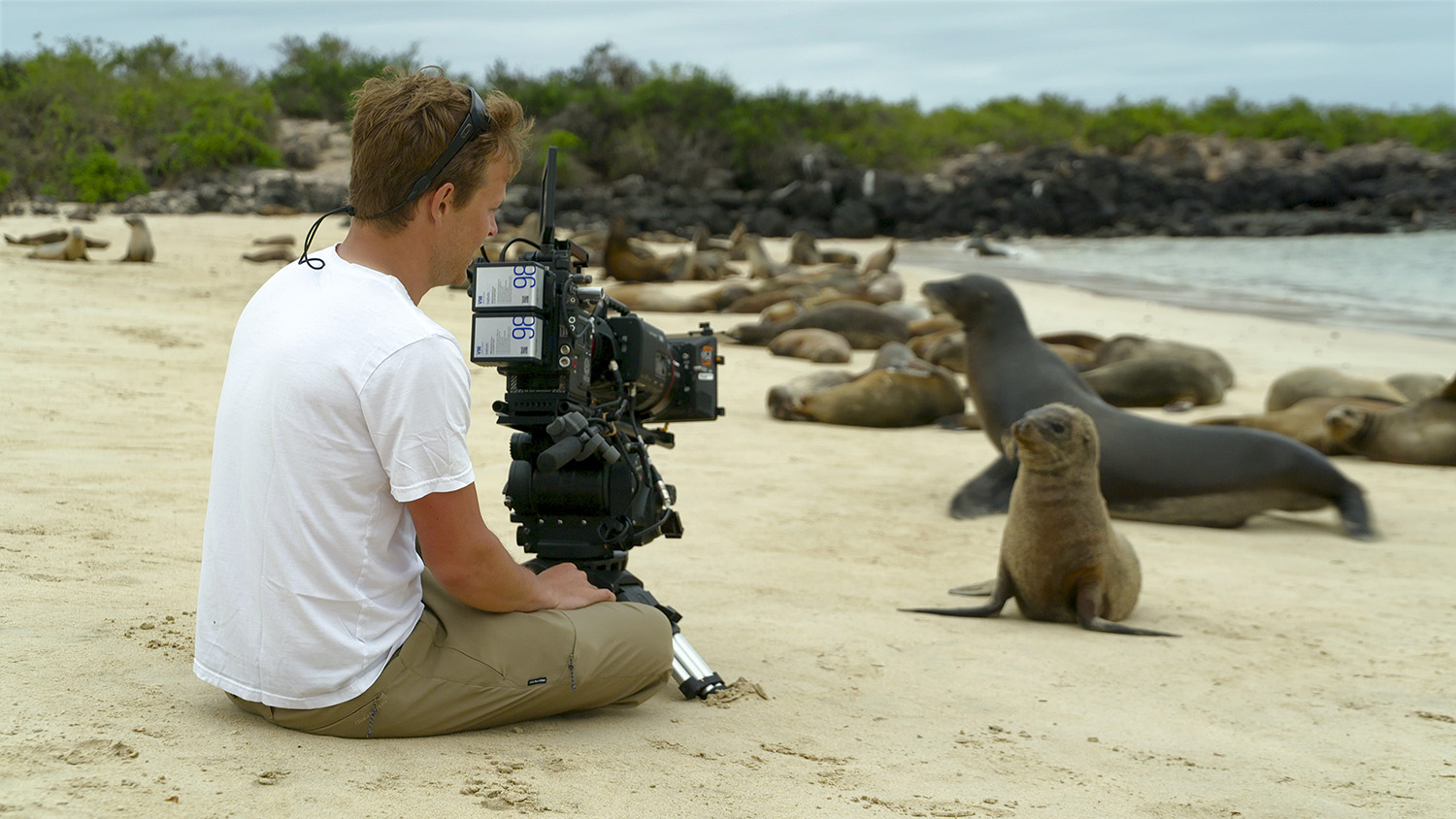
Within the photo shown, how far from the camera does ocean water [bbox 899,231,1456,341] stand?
697 inches

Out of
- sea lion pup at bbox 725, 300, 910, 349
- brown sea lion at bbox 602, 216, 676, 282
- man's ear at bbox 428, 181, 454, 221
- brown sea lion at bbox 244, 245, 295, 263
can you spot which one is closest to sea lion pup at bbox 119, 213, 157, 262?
brown sea lion at bbox 244, 245, 295, 263

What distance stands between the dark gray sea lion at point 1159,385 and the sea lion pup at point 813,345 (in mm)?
2270

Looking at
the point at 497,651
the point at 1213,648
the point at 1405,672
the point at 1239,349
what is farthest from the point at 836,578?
the point at 1239,349

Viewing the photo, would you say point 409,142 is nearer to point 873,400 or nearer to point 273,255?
point 873,400

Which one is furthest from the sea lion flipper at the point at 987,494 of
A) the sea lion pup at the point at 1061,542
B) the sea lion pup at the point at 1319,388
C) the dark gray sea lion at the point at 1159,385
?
the sea lion pup at the point at 1319,388

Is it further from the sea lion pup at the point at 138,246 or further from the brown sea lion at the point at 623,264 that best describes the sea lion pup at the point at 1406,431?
the sea lion pup at the point at 138,246

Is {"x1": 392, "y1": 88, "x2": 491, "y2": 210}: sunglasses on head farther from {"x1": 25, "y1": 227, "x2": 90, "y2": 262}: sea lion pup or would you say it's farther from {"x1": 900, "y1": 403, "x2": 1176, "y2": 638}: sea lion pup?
{"x1": 25, "y1": 227, "x2": 90, "y2": 262}: sea lion pup

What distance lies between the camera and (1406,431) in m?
7.63

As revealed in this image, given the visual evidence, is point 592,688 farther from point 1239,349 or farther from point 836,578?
point 1239,349

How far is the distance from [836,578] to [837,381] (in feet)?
13.9

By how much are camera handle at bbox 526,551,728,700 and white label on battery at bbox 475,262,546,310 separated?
0.73 meters

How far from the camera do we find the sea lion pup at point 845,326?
38.5 feet

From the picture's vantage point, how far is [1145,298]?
60.0 ft

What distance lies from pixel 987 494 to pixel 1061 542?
1746mm
